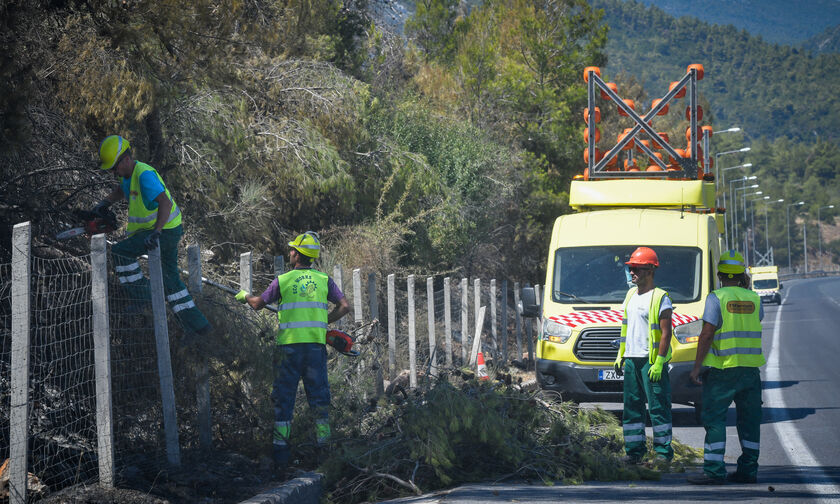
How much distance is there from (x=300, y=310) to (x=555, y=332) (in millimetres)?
4452

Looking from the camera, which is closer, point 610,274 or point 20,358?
point 20,358

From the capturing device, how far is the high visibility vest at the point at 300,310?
774 cm

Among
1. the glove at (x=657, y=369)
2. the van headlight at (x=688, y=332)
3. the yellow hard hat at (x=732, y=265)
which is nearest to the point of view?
the yellow hard hat at (x=732, y=265)

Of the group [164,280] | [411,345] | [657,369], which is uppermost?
[164,280]

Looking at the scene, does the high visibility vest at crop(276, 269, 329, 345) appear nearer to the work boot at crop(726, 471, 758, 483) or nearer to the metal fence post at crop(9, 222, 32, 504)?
the metal fence post at crop(9, 222, 32, 504)

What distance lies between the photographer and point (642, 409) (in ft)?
27.3

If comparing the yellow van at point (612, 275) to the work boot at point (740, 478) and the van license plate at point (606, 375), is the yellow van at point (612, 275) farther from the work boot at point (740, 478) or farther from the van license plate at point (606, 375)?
the work boot at point (740, 478)

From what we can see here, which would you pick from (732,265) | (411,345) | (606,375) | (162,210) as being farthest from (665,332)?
(411,345)

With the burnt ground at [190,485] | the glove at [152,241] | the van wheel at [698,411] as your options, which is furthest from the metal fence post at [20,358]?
the van wheel at [698,411]

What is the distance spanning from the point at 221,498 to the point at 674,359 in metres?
5.90

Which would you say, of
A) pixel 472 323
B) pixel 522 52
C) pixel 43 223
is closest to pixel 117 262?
pixel 43 223

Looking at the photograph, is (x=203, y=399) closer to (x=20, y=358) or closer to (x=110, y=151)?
(x=110, y=151)

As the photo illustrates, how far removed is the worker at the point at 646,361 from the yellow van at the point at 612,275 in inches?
93.7

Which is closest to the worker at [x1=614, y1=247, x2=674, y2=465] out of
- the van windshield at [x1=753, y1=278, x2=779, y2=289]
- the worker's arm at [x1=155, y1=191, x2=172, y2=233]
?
the worker's arm at [x1=155, y1=191, x2=172, y2=233]
